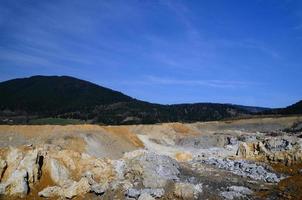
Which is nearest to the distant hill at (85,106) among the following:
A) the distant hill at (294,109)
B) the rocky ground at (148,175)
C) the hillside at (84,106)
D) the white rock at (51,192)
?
the hillside at (84,106)

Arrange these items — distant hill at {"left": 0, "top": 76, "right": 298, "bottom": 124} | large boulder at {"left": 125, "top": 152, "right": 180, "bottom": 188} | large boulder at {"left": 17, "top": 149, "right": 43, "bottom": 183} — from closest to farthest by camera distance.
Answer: large boulder at {"left": 125, "top": 152, "right": 180, "bottom": 188} < large boulder at {"left": 17, "top": 149, "right": 43, "bottom": 183} < distant hill at {"left": 0, "top": 76, "right": 298, "bottom": 124}

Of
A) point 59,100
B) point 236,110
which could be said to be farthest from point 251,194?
point 59,100

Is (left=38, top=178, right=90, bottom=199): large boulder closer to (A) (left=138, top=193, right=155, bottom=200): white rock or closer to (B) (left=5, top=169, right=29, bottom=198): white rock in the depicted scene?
(B) (left=5, top=169, right=29, bottom=198): white rock

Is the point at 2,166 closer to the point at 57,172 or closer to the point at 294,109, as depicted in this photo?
the point at 57,172

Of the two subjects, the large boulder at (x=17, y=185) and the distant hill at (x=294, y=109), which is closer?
the large boulder at (x=17, y=185)

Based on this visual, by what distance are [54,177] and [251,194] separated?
11.5 meters

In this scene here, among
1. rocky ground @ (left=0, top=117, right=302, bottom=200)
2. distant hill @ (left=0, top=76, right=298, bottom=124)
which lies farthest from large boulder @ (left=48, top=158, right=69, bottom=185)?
Result: distant hill @ (left=0, top=76, right=298, bottom=124)

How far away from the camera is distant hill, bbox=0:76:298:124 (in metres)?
111

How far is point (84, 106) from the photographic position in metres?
137

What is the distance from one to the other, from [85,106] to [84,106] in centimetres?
149

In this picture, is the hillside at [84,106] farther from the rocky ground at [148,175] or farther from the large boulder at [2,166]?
the large boulder at [2,166]

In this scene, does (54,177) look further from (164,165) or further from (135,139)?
(135,139)

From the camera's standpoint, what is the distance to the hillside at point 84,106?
364 ft

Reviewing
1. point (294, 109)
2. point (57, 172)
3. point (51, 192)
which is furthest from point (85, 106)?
point (51, 192)
